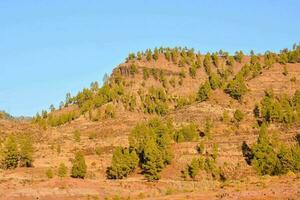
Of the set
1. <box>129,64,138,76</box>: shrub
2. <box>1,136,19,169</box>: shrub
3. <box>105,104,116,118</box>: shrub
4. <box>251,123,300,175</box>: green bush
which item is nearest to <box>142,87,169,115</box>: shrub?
<box>105,104,116,118</box>: shrub

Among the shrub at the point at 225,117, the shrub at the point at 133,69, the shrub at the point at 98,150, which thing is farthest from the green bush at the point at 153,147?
the shrub at the point at 133,69

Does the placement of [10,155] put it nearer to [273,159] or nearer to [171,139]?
[171,139]

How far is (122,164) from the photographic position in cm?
9062

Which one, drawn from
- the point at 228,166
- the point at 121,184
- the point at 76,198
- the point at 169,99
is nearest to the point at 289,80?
the point at 169,99

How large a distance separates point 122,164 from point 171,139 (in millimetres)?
23790

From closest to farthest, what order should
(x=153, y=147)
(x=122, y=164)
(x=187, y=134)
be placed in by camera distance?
1. (x=122, y=164)
2. (x=153, y=147)
3. (x=187, y=134)

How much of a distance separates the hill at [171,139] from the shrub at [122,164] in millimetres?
187

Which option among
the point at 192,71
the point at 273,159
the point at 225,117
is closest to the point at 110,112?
the point at 225,117

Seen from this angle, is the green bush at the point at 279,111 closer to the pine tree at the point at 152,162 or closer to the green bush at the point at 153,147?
the green bush at the point at 153,147

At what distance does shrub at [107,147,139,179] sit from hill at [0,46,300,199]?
19 centimetres

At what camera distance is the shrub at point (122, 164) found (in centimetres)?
9006

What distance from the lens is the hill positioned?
61375 millimetres

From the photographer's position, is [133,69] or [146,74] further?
[133,69]

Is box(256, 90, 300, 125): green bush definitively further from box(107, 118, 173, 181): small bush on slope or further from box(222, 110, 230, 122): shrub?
box(107, 118, 173, 181): small bush on slope
